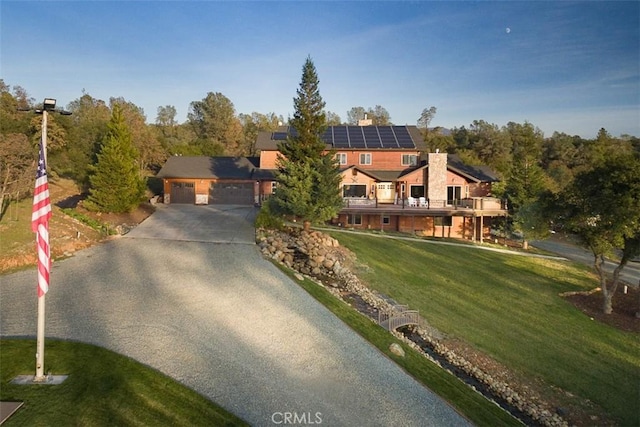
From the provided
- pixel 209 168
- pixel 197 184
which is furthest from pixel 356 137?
pixel 197 184

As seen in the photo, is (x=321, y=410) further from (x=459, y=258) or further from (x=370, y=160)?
(x=370, y=160)

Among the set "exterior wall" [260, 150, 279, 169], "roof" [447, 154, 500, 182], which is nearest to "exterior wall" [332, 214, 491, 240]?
"roof" [447, 154, 500, 182]

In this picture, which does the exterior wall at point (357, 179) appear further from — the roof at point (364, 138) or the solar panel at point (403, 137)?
the solar panel at point (403, 137)

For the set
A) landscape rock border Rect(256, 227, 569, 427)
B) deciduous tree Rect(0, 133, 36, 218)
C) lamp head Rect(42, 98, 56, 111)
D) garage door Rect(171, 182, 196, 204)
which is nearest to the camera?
lamp head Rect(42, 98, 56, 111)

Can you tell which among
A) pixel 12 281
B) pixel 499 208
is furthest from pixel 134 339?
pixel 499 208

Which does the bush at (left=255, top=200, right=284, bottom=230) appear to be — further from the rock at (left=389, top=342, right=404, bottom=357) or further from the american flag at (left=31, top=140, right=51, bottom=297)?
the american flag at (left=31, top=140, right=51, bottom=297)

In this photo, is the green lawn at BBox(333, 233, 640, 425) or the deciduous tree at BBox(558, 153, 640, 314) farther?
the deciduous tree at BBox(558, 153, 640, 314)

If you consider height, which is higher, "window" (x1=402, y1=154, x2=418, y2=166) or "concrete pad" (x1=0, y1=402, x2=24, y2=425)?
"window" (x1=402, y1=154, x2=418, y2=166)
